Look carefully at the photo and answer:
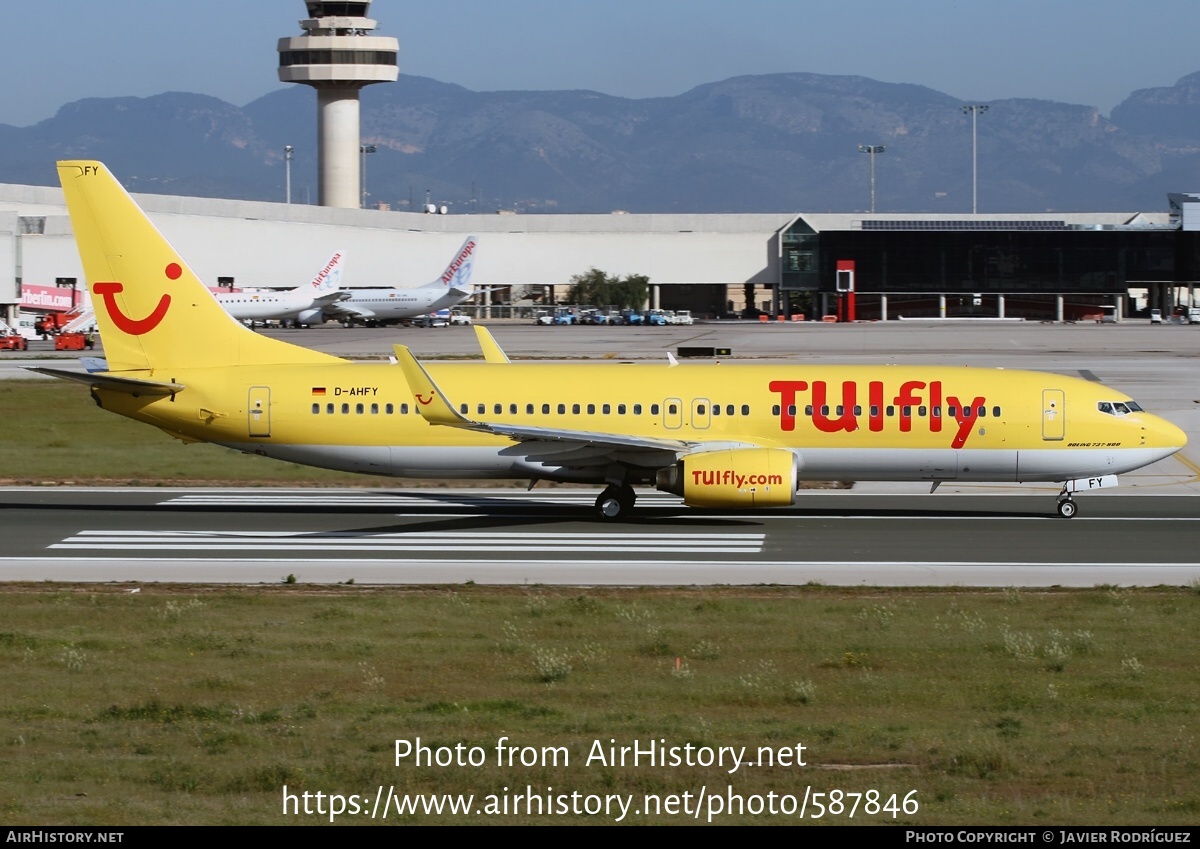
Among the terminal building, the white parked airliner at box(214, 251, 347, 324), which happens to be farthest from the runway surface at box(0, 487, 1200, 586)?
the terminal building

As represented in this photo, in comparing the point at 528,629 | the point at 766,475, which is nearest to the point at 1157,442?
the point at 766,475

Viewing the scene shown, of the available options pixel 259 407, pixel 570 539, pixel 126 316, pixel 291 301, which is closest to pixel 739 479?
pixel 570 539

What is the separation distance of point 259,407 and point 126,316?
415 centimetres

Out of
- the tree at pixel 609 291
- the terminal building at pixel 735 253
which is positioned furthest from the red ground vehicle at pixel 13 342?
Result: the tree at pixel 609 291

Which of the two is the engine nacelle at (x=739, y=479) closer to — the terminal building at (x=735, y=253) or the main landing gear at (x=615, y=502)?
the main landing gear at (x=615, y=502)

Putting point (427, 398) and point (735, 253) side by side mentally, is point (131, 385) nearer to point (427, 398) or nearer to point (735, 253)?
point (427, 398)

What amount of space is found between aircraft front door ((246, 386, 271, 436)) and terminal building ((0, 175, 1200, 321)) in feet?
356

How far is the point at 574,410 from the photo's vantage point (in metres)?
37.2

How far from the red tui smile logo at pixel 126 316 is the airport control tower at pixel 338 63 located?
6066 inches

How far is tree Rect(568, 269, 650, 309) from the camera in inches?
6629

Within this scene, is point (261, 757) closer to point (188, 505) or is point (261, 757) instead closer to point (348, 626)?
point (348, 626)

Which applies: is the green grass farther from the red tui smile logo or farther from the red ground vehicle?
the red ground vehicle
